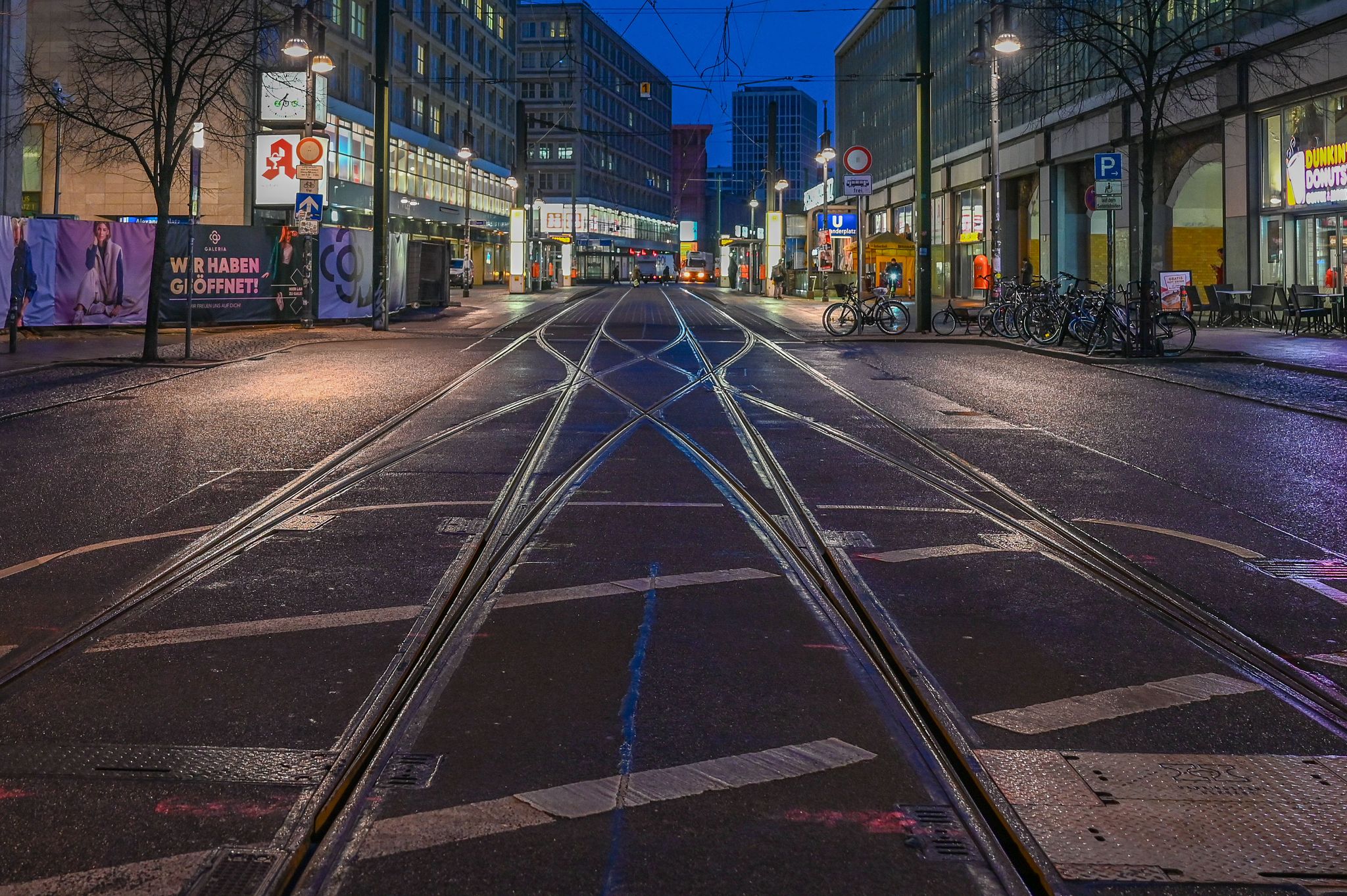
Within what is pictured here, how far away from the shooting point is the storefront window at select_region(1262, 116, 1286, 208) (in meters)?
30.4

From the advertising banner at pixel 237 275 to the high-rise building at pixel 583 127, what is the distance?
3502 inches

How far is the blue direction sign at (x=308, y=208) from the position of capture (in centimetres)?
3030

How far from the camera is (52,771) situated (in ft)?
12.9

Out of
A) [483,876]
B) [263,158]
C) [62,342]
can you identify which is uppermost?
[263,158]

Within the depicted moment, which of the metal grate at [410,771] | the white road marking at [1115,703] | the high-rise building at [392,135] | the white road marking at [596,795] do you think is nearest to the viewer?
the white road marking at [596,795]

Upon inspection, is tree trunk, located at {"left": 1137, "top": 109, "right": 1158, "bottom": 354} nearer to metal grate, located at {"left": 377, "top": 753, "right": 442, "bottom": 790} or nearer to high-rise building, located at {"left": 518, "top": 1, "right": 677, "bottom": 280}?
metal grate, located at {"left": 377, "top": 753, "right": 442, "bottom": 790}

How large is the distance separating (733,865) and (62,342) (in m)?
24.7

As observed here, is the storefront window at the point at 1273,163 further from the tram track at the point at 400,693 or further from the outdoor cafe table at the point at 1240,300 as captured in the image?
the tram track at the point at 400,693

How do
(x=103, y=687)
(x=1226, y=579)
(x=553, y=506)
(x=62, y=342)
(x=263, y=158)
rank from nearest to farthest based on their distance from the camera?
(x=103, y=687)
(x=1226, y=579)
(x=553, y=506)
(x=62, y=342)
(x=263, y=158)

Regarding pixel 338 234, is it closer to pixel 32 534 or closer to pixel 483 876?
pixel 32 534

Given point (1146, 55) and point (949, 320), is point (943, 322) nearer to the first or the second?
point (949, 320)

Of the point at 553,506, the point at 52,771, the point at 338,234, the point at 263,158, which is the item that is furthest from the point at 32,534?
the point at 263,158

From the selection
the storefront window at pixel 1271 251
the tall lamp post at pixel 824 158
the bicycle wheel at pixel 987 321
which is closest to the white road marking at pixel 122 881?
the bicycle wheel at pixel 987 321

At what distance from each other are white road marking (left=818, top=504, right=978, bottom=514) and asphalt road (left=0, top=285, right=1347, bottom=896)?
0.16 ft
